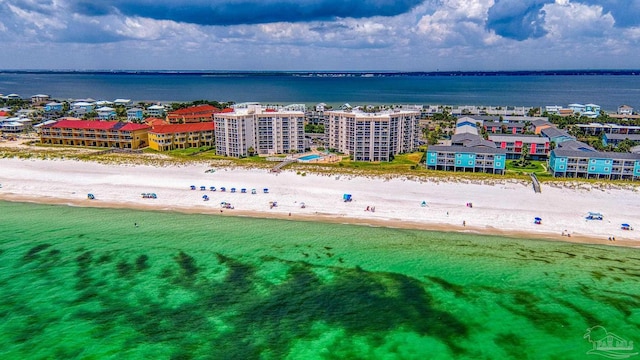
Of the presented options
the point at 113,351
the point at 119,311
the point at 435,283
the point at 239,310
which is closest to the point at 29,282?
the point at 119,311

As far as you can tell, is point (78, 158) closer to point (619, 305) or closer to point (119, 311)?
point (119, 311)

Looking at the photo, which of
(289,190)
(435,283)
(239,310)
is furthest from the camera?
(289,190)

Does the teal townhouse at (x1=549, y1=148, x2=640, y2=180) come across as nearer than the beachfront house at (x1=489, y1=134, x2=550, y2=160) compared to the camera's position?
Yes

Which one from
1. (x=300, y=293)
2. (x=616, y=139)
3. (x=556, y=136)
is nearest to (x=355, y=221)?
(x=300, y=293)

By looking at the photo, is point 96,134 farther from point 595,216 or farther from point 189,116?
point 595,216

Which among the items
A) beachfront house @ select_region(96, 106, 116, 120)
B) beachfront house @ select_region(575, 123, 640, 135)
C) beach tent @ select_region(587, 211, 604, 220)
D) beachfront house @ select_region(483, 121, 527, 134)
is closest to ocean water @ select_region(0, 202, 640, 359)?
beach tent @ select_region(587, 211, 604, 220)

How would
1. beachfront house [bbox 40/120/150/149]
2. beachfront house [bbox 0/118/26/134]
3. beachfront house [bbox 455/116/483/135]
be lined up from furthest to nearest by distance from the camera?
1. beachfront house [bbox 0/118/26/134]
2. beachfront house [bbox 455/116/483/135]
3. beachfront house [bbox 40/120/150/149]

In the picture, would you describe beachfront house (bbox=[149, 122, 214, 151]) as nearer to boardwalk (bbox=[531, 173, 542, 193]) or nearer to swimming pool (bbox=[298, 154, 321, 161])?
swimming pool (bbox=[298, 154, 321, 161])
